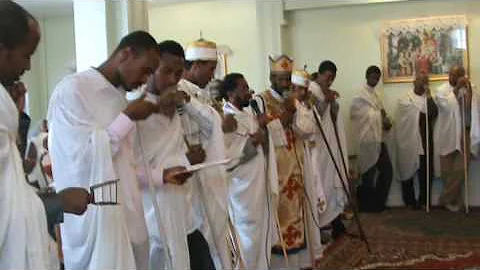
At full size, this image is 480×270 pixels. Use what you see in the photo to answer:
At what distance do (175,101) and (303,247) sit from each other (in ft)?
7.81

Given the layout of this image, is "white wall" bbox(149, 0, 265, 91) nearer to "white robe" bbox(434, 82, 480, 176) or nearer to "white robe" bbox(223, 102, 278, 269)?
"white robe" bbox(434, 82, 480, 176)

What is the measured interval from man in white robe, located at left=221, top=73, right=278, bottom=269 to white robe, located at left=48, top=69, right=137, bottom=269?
5.92 ft

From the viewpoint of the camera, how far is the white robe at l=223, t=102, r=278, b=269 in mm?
→ 4500

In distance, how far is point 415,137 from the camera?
8172 millimetres

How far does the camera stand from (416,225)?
719 cm

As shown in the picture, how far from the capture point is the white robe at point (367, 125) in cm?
810

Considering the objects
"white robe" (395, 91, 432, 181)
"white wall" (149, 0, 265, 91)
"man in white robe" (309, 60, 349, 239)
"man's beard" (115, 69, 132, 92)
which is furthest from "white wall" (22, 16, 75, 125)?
"man's beard" (115, 69, 132, 92)

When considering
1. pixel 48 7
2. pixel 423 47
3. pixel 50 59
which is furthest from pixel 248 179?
pixel 50 59

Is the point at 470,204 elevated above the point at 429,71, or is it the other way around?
the point at 429,71

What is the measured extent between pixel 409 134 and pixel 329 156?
75.9 inches

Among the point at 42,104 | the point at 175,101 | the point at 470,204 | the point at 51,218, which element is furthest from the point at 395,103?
the point at 51,218

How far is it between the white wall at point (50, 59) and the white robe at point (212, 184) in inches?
264

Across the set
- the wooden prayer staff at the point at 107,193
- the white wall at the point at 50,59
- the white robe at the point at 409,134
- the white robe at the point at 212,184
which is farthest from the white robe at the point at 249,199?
the white wall at the point at 50,59

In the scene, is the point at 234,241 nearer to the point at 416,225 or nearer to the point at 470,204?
the point at 416,225
